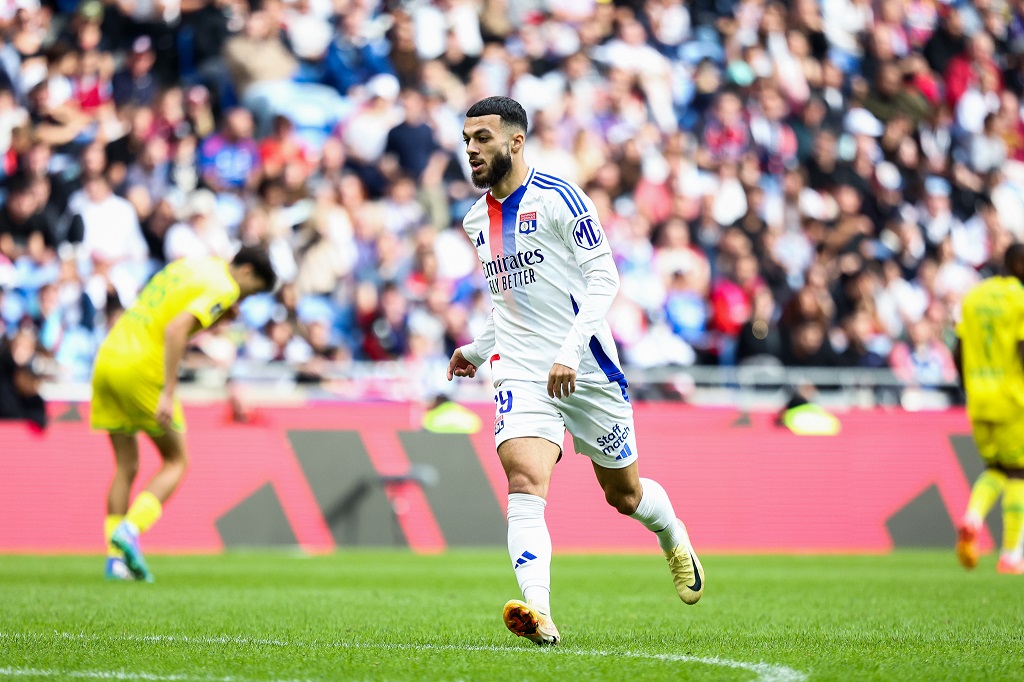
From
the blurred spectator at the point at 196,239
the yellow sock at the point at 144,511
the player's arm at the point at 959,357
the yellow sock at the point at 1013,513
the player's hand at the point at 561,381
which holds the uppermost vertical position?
the player's hand at the point at 561,381

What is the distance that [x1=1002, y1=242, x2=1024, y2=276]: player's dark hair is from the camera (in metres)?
11.1

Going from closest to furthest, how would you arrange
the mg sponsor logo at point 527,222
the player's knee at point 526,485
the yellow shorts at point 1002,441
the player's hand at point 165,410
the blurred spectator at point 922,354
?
the player's knee at point 526,485 → the mg sponsor logo at point 527,222 → the player's hand at point 165,410 → the yellow shorts at point 1002,441 → the blurred spectator at point 922,354

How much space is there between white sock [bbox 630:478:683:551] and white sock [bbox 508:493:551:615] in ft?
2.67

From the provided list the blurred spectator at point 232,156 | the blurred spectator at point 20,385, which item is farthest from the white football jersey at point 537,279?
the blurred spectator at point 232,156

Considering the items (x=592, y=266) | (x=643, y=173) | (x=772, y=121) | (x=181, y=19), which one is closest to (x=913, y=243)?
(x=772, y=121)

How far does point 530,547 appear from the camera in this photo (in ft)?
19.6

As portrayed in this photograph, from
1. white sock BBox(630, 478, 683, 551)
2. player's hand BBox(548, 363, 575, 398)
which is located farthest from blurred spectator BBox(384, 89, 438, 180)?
player's hand BBox(548, 363, 575, 398)

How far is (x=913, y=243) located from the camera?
65.3ft

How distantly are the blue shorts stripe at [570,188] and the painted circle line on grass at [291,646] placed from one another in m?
1.91

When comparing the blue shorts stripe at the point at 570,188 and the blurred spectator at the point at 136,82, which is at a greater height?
the blurred spectator at the point at 136,82

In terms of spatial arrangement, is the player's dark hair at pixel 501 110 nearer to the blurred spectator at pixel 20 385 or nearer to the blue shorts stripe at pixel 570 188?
the blue shorts stripe at pixel 570 188

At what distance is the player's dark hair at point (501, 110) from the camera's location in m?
6.28

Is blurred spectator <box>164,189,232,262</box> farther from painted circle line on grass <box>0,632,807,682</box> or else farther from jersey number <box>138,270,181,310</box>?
painted circle line on grass <box>0,632,807,682</box>

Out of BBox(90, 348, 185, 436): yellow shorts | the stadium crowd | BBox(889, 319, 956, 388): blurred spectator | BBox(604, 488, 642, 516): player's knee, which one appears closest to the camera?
BBox(604, 488, 642, 516): player's knee
